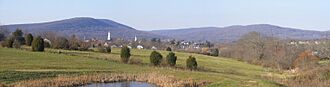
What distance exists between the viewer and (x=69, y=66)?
42500mm

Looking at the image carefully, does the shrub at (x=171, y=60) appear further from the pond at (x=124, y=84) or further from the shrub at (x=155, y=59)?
the pond at (x=124, y=84)

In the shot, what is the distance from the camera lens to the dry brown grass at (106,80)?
29934 mm

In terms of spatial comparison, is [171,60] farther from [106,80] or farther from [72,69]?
[106,80]

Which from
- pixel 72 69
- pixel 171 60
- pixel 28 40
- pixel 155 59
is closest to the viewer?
pixel 72 69

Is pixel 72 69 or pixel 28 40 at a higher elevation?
pixel 28 40

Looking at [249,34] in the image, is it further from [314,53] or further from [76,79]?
[76,79]

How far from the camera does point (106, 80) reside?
36.1 m

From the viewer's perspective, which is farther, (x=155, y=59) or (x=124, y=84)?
(x=155, y=59)

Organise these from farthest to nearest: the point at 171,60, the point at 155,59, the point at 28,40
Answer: the point at 28,40 → the point at 155,59 → the point at 171,60

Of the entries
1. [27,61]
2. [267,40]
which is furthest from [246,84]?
[267,40]

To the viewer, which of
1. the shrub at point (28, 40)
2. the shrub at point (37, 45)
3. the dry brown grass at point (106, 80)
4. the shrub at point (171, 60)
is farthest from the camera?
the shrub at point (28, 40)

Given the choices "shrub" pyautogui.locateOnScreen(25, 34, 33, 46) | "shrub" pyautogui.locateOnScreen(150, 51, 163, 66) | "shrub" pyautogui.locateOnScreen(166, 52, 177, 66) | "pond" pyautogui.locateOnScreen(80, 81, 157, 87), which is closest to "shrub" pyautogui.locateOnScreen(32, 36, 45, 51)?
"shrub" pyautogui.locateOnScreen(25, 34, 33, 46)

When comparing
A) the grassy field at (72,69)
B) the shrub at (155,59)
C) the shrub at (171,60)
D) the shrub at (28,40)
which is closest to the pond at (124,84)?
the grassy field at (72,69)

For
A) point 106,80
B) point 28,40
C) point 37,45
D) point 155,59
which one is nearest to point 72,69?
point 106,80
